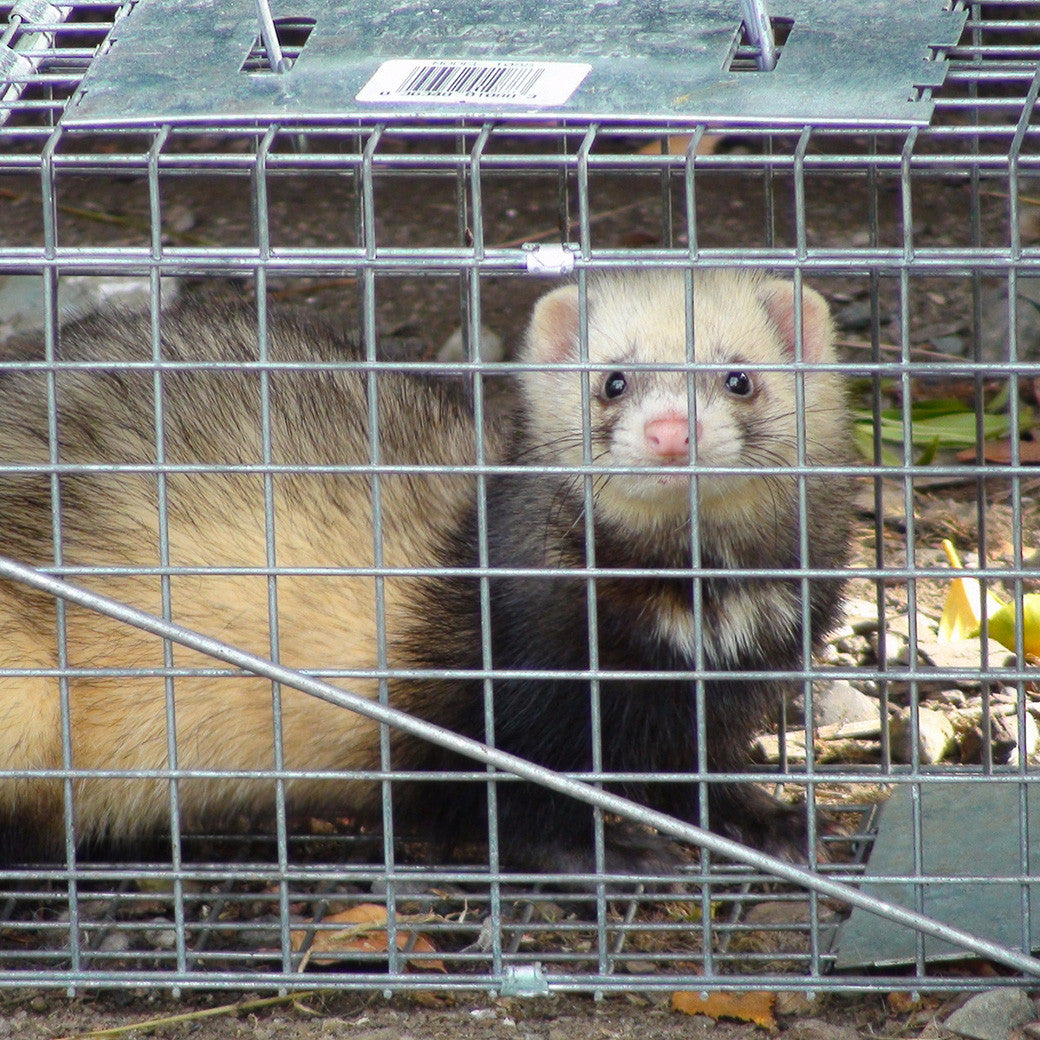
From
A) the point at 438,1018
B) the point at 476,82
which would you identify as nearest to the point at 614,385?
the point at 476,82

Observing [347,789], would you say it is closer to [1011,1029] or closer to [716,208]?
[1011,1029]

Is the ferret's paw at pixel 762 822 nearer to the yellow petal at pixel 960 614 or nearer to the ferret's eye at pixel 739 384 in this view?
the yellow petal at pixel 960 614

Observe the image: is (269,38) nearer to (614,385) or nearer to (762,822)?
(614,385)

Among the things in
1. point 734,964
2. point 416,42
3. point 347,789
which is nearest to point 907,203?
point 416,42

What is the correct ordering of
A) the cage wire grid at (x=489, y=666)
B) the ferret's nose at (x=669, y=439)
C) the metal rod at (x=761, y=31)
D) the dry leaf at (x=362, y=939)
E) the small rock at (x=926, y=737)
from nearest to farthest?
the cage wire grid at (x=489, y=666) < the metal rod at (x=761, y=31) < the ferret's nose at (x=669, y=439) < the dry leaf at (x=362, y=939) < the small rock at (x=926, y=737)

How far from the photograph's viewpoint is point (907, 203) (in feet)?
5.09

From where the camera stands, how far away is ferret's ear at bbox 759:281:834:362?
2.32 metres

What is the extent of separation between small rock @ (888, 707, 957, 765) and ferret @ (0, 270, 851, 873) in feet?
1.19

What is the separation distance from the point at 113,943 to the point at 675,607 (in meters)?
1.00

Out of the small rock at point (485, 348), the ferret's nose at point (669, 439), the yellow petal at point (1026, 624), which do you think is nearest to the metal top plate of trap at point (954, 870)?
the yellow petal at point (1026, 624)

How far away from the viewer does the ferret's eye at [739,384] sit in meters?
2.21

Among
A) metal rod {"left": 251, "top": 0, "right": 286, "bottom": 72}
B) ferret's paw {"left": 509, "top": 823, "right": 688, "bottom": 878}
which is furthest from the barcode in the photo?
ferret's paw {"left": 509, "top": 823, "right": 688, "bottom": 878}

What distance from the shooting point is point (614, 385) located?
7.21 ft

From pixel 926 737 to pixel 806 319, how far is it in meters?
0.86
